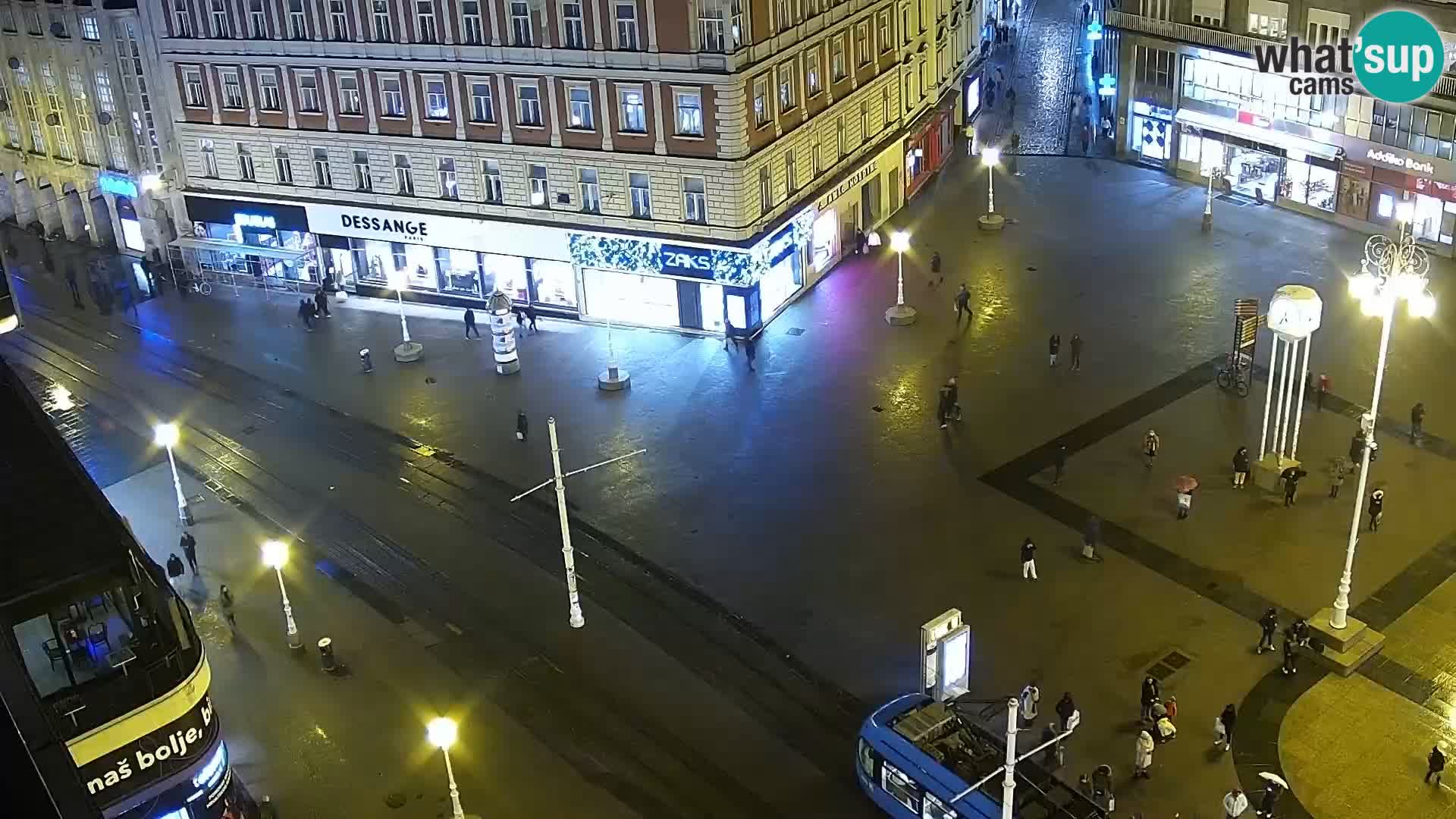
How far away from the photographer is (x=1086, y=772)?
2920cm

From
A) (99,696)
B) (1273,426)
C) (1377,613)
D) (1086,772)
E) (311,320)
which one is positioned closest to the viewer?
(99,696)

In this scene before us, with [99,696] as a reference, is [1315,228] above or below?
below

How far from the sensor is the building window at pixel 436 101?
53.6 m

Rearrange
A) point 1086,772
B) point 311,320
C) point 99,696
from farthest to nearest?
1. point 311,320
2. point 1086,772
3. point 99,696

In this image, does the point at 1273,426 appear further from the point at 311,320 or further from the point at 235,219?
the point at 235,219

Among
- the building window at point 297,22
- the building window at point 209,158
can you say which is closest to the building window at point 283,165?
the building window at point 209,158

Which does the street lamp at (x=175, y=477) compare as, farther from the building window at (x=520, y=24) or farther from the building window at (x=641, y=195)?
the building window at (x=520, y=24)

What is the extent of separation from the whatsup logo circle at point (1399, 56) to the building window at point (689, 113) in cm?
2941

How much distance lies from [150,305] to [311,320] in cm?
934

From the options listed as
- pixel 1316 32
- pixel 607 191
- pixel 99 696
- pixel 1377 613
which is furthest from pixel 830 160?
pixel 99 696

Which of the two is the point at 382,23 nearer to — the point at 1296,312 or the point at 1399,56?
the point at 1296,312

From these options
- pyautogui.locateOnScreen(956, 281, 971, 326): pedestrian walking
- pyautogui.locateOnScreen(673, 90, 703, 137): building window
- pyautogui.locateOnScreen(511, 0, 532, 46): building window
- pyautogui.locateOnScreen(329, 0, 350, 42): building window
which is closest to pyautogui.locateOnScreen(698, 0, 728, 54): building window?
pyautogui.locateOnScreen(673, 90, 703, 137): building window

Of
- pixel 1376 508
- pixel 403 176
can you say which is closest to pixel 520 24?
pixel 403 176

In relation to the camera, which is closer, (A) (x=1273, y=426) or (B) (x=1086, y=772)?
(B) (x=1086, y=772)
